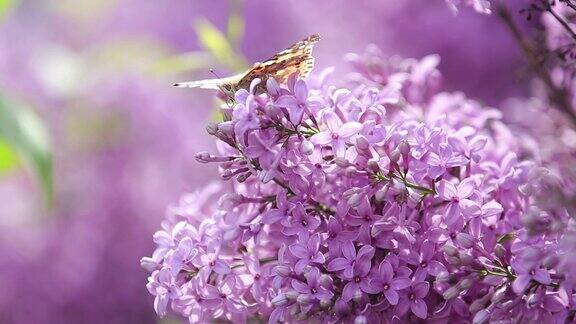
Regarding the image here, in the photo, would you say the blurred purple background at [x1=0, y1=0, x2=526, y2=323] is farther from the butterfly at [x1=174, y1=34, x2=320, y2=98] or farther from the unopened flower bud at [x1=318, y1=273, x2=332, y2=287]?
the unopened flower bud at [x1=318, y1=273, x2=332, y2=287]

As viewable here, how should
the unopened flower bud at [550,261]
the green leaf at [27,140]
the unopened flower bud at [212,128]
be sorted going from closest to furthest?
the unopened flower bud at [550,261]
the unopened flower bud at [212,128]
the green leaf at [27,140]

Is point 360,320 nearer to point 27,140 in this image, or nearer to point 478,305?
point 478,305

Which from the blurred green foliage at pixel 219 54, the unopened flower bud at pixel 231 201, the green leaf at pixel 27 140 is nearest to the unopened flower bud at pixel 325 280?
the unopened flower bud at pixel 231 201

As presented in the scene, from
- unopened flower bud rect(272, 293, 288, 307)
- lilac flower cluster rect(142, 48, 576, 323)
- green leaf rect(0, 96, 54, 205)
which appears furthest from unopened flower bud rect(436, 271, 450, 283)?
green leaf rect(0, 96, 54, 205)

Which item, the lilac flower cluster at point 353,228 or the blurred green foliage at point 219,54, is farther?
the blurred green foliage at point 219,54

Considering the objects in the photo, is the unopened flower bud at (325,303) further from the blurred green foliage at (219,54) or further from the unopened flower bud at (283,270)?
the blurred green foliage at (219,54)

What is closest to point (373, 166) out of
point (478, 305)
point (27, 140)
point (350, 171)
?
point (350, 171)
